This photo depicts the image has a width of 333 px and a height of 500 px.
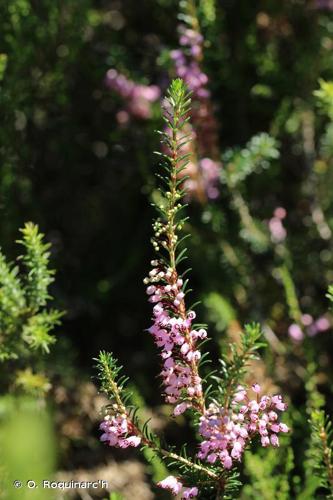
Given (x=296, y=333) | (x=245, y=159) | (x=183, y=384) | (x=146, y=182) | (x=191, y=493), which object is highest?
(x=146, y=182)

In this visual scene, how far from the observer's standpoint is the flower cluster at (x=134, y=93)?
105 inches

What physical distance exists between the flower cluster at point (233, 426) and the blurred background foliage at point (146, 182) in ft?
3.42

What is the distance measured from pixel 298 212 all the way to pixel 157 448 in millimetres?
1962

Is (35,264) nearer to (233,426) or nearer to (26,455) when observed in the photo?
(26,455)

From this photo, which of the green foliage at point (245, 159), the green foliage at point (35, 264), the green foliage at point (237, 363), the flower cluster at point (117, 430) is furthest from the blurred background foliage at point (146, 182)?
the green foliage at point (237, 363)

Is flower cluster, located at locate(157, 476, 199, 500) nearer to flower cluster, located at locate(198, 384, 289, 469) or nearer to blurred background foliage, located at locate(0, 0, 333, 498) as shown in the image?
flower cluster, located at locate(198, 384, 289, 469)

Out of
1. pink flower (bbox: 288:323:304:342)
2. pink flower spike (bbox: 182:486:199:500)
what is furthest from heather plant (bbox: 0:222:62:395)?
pink flower (bbox: 288:323:304:342)

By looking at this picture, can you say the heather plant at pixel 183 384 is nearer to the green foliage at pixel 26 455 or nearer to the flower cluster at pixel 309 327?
the green foliage at pixel 26 455

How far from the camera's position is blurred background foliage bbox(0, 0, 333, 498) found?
2.57m

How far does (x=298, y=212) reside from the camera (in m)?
3.14

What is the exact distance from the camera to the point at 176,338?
52.0 inches

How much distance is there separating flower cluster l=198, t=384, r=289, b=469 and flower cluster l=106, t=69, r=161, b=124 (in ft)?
5.46

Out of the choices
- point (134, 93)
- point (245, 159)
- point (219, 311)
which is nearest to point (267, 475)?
point (219, 311)

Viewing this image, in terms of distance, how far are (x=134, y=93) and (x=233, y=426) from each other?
1.82 m
